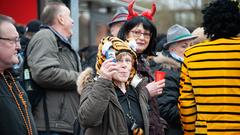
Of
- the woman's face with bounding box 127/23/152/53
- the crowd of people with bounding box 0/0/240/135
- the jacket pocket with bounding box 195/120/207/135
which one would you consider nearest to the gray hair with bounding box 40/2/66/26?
the crowd of people with bounding box 0/0/240/135

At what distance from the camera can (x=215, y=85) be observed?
168 inches

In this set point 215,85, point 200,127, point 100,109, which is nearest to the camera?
point 100,109

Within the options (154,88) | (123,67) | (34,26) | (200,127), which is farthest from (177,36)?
(34,26)

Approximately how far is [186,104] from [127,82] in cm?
60

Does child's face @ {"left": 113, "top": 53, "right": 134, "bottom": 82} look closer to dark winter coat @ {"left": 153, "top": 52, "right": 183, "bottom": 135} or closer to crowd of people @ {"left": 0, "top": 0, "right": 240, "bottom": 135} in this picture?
crowd of people @ {"left": 0, "top": 0, "right": 240, "bottom": 135}

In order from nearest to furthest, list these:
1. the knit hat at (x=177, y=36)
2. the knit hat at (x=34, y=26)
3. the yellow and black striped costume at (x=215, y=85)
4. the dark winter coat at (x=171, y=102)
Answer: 1. the yellow and black striped costume at (x=215, y=85)
2. the dark winter coat at (x=171, y=102)
3. the knit hat at (x=177, y=36)
4. the knit hat at (x=34, y=26)

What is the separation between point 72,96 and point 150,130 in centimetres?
125

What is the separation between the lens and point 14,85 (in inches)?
154

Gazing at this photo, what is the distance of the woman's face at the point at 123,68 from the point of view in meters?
4.06

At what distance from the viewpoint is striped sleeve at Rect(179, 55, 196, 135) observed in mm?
4500

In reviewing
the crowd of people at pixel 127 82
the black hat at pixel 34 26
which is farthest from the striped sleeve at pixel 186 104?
the black hat at pixel 34 26

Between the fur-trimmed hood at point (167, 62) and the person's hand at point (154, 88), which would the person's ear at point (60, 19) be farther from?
the person's hand at point (154, 88)

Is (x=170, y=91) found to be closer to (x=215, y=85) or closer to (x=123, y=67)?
(x=215, y=85)

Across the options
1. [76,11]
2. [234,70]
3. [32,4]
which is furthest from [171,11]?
[234,70]
